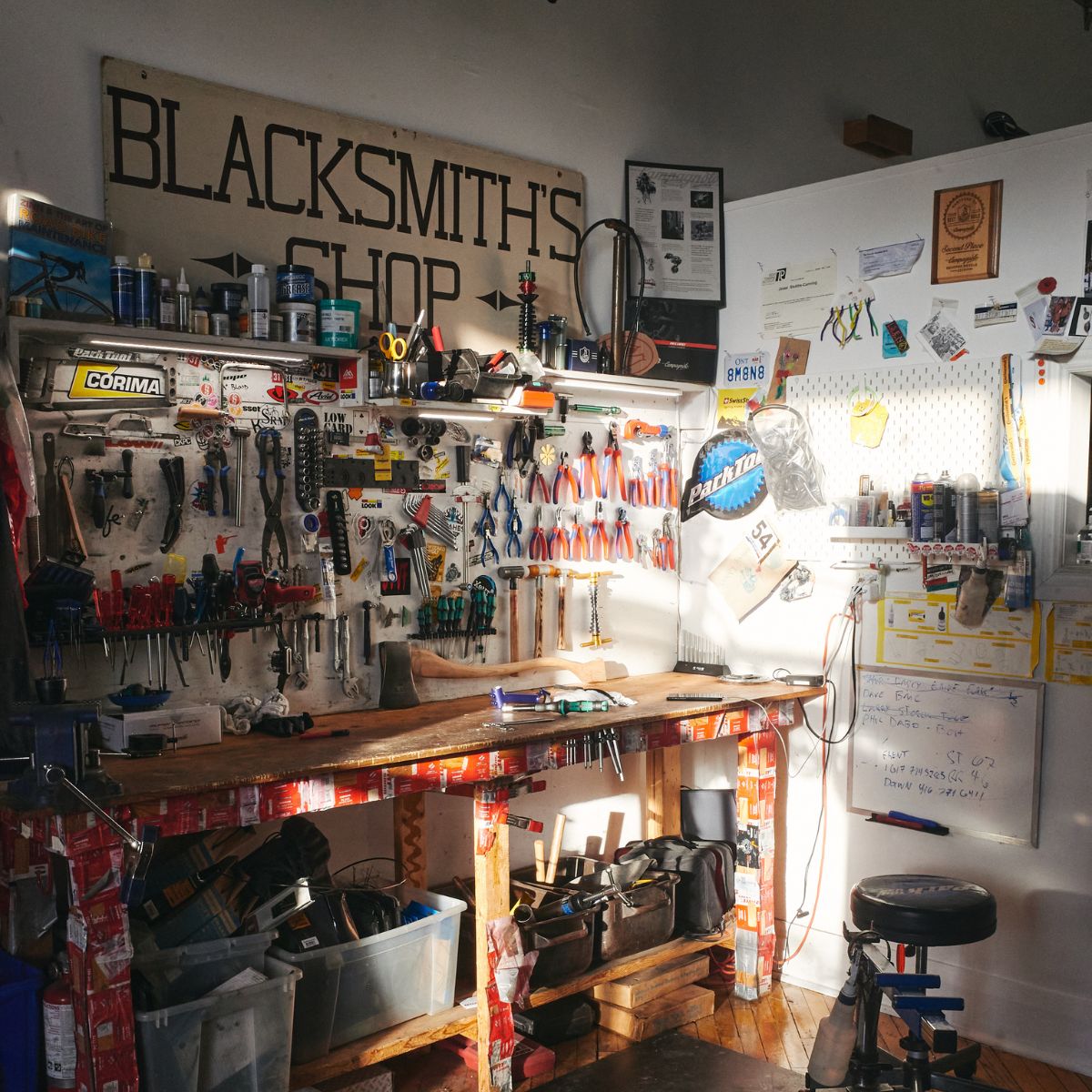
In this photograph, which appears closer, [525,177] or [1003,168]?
[1003,168]

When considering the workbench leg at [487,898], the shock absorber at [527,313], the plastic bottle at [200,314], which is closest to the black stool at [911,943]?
the workbench leg at [487,898]

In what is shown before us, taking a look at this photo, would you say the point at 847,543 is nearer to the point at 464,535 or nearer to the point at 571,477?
the point at 571,477

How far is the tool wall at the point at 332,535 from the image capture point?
2.93 meters

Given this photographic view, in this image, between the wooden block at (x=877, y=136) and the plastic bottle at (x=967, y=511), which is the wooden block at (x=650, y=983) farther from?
the wooden block at (x=877, y=136)

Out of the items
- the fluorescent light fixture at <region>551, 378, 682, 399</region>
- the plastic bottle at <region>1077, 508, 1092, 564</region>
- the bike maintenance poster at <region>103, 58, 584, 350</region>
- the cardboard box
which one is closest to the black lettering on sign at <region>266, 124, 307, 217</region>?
the bike maintenance poster at <region>103, 58, 584, 350</region>

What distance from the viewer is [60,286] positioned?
2789 mm

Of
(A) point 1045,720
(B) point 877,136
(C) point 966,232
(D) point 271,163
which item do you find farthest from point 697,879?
(B) point 877,136

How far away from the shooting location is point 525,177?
12.7ft

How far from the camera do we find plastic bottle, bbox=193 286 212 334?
2.97m

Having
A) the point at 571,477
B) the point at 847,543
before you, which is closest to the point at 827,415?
the point at 847,543

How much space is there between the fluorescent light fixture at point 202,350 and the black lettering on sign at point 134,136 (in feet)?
1.49

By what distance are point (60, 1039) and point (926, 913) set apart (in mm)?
2013

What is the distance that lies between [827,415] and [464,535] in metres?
1.28

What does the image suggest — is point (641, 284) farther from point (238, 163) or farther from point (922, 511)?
point (238, 163)
